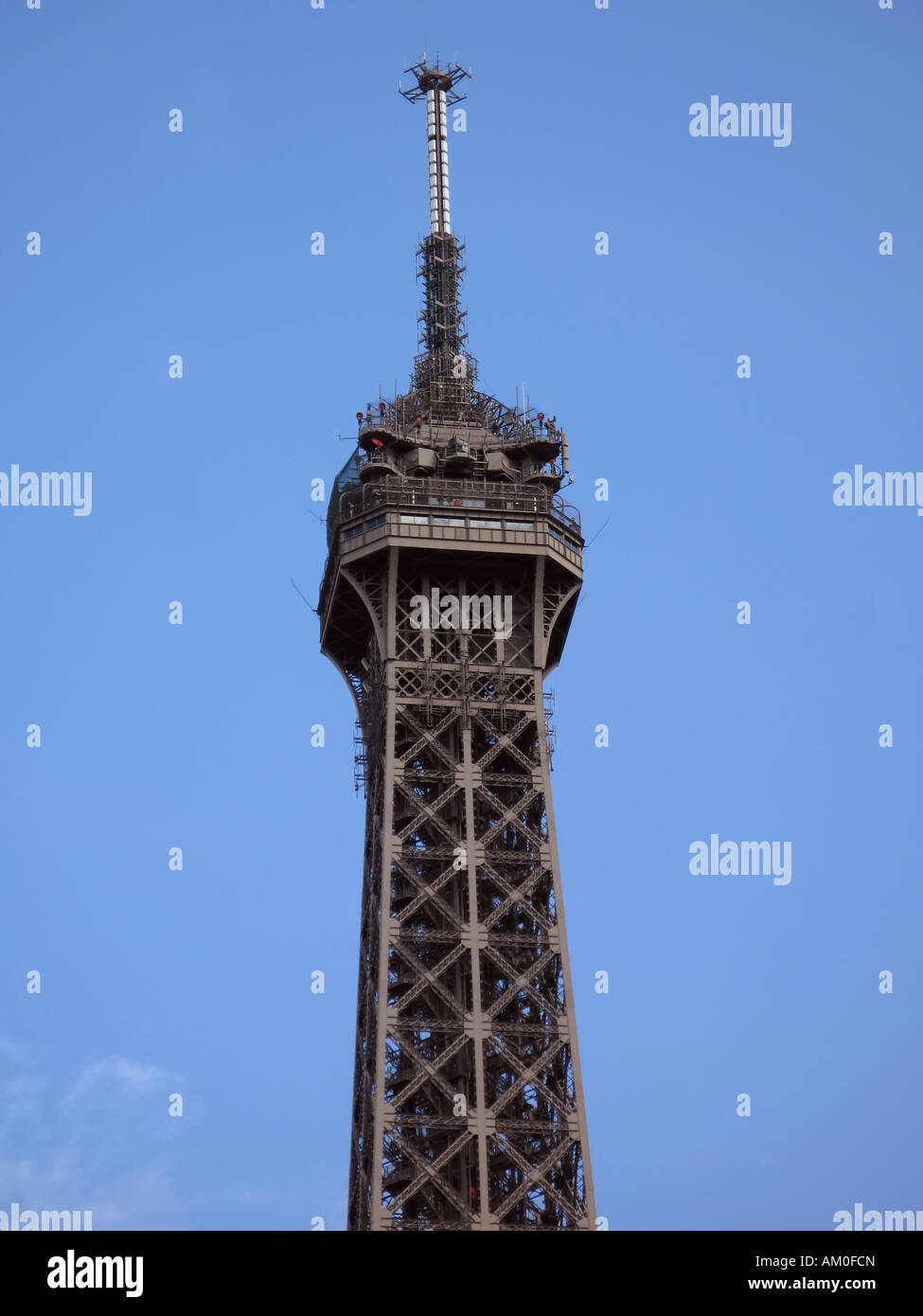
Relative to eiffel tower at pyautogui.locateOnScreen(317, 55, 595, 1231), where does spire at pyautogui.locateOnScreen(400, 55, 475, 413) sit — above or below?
above

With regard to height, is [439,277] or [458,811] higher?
[439,277]
